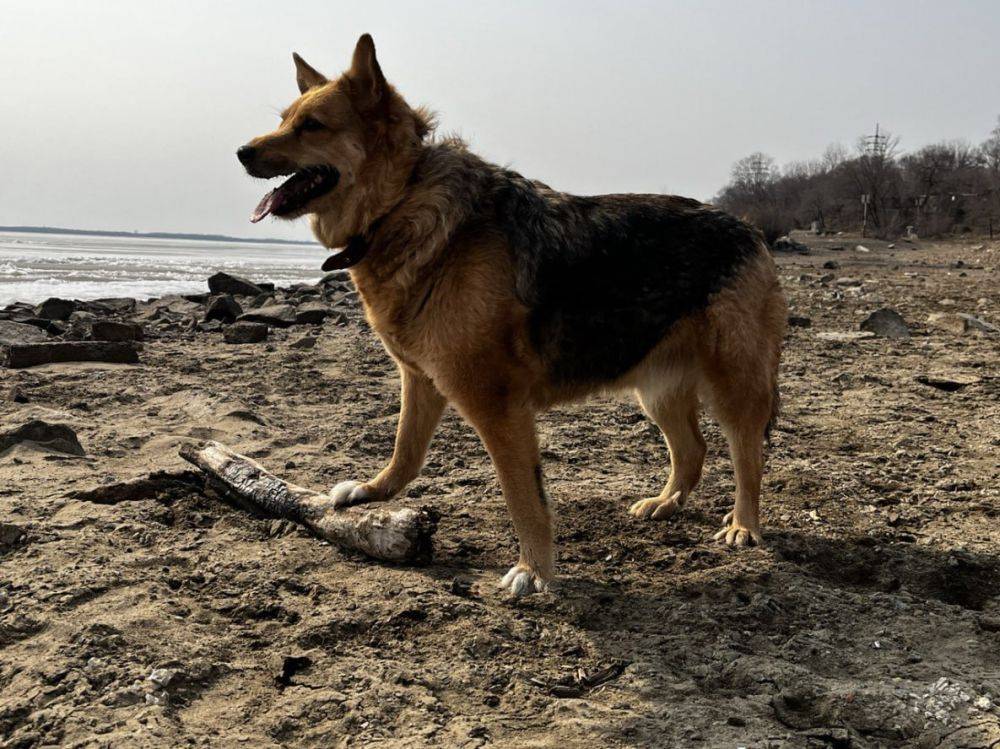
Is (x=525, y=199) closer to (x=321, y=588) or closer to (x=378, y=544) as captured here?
(x=378, y=544)

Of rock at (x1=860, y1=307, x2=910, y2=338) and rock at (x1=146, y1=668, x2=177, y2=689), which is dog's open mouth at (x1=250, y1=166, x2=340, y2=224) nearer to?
rock at (x1=146, y1=668, x2=177, y2=689)

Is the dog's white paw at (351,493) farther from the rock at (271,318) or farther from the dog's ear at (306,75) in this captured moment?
the rock at (271,318)

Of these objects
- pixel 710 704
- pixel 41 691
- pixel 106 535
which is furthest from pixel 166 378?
pixel 710 704

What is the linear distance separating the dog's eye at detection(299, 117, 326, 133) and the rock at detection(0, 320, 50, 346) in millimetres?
6617

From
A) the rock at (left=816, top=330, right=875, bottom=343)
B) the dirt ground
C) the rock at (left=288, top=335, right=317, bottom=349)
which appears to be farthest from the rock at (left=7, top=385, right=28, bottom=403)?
the rock at (left=816, top=330, right=875, bottom=343)

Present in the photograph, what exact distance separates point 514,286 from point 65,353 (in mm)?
6225

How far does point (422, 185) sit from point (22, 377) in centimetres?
548

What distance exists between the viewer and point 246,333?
1063 centimetres

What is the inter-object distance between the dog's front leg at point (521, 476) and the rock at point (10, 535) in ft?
7.24

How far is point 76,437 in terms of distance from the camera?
224 inches

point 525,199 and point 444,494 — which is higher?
point 525,199

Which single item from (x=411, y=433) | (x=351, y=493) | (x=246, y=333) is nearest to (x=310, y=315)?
(x=246, y=333)

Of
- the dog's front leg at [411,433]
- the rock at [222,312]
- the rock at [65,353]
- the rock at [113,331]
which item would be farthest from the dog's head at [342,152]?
the rock at [222,312]

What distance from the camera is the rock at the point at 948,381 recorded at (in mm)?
7773
